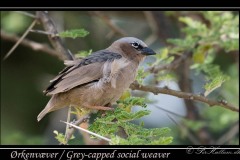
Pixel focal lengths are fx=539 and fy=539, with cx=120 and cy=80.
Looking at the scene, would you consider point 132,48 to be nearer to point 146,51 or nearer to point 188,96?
point 146,51

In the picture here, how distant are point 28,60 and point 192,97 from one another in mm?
4265

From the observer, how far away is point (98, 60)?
195 inches

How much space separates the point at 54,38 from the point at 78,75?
650 millimetres

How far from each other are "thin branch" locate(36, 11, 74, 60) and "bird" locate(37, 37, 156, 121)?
29 centimetres

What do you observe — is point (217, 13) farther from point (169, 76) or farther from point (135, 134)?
point (135, 134)

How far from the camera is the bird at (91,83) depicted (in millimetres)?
4820

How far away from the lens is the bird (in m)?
4.82

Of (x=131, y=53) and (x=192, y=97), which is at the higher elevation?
(x=131, y=53)

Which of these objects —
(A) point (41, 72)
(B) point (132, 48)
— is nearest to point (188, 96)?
(B) point (132, 48)

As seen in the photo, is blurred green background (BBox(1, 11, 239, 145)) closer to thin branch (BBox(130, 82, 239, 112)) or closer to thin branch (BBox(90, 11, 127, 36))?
thin branch (BBox(90, 11, 127, 36))

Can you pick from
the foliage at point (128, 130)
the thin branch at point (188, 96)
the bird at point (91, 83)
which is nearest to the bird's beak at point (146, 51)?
the bird at point (91, 83)

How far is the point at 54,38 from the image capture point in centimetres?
532

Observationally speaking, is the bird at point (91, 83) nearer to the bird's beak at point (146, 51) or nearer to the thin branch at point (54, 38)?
the thin branch at point (54, 38)
